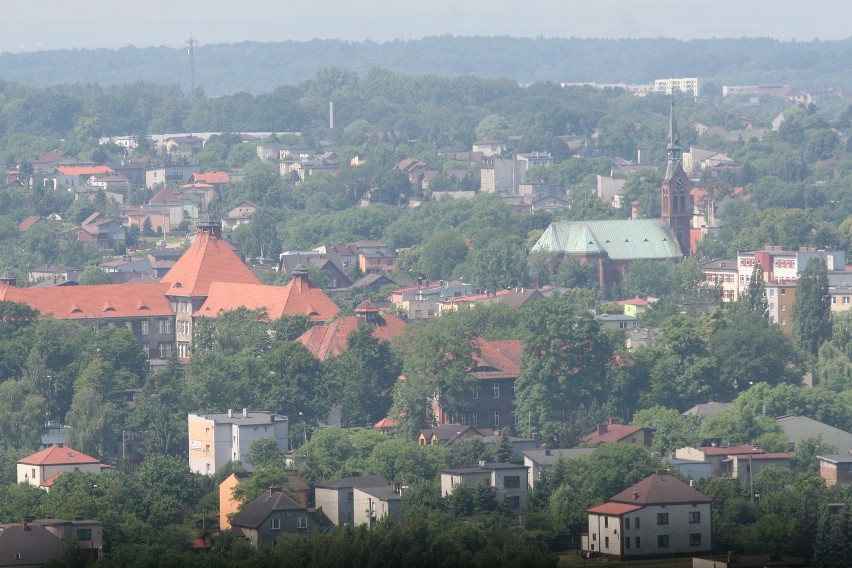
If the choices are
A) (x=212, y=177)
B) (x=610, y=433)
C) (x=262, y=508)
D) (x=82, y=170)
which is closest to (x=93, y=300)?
(x=610, y=433)

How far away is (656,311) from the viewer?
110125 mm

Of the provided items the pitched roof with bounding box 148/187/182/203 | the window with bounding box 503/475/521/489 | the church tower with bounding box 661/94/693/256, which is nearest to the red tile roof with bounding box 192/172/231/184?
the pitched roof with bounding box 148/187/182/203

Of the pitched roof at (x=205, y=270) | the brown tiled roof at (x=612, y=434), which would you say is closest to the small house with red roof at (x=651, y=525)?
the brown tiled roof at (x=612, y=434)

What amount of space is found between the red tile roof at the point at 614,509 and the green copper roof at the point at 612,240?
2575 inches

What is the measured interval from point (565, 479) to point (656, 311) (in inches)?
1518

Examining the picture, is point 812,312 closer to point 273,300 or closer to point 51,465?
point 273,300

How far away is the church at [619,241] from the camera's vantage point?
13212 cm

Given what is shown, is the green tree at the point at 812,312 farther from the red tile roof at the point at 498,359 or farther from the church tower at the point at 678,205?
the church tower at the point at 678,205

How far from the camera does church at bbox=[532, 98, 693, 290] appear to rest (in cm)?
13212

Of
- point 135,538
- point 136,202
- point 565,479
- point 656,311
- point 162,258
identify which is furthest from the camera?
point 136,202

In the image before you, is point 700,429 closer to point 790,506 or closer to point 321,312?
point 790,506

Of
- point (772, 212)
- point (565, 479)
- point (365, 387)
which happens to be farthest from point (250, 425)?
point (772, 212)

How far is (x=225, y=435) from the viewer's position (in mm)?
81062

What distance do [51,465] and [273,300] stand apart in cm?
2359
